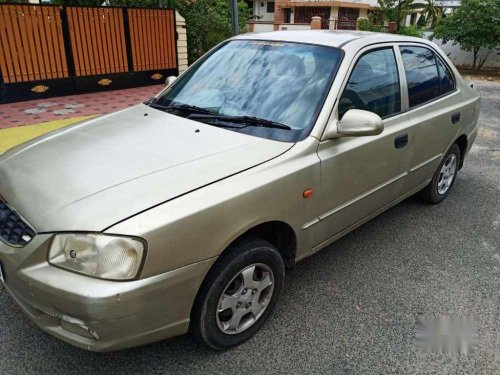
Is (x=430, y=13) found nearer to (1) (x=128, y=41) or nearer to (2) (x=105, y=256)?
(1) (x=128, y=41)

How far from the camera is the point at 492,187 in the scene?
513cm

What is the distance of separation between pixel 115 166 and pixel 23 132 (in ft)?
15.2

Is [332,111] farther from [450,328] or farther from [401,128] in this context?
[450,328]

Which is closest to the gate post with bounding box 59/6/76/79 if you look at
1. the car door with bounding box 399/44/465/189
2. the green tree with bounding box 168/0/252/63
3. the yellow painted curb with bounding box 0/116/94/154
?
the yellow painted curb with bounding box 0/116/94/154

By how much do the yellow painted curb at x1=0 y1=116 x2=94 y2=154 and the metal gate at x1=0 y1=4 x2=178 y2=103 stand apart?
2033mm

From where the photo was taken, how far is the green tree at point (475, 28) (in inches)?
618

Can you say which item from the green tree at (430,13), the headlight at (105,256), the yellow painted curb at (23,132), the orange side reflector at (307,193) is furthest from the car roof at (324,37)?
the green tree at (430,13)

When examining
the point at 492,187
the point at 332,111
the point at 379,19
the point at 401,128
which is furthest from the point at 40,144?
the point at 379,19

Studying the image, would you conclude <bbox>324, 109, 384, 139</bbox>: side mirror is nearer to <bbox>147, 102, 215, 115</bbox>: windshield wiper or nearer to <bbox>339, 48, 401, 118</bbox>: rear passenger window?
<bbox>339, 48, 401, 118</bbox>: rear passenger window

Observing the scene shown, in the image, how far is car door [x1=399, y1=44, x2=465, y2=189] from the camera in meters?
3.61

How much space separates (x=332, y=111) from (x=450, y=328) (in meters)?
1.58

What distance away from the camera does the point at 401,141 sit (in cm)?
339

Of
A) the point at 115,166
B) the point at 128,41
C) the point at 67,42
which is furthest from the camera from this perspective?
the point at 128,41

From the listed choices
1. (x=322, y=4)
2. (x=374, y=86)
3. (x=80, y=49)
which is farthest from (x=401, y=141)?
(x=322, y=4)
